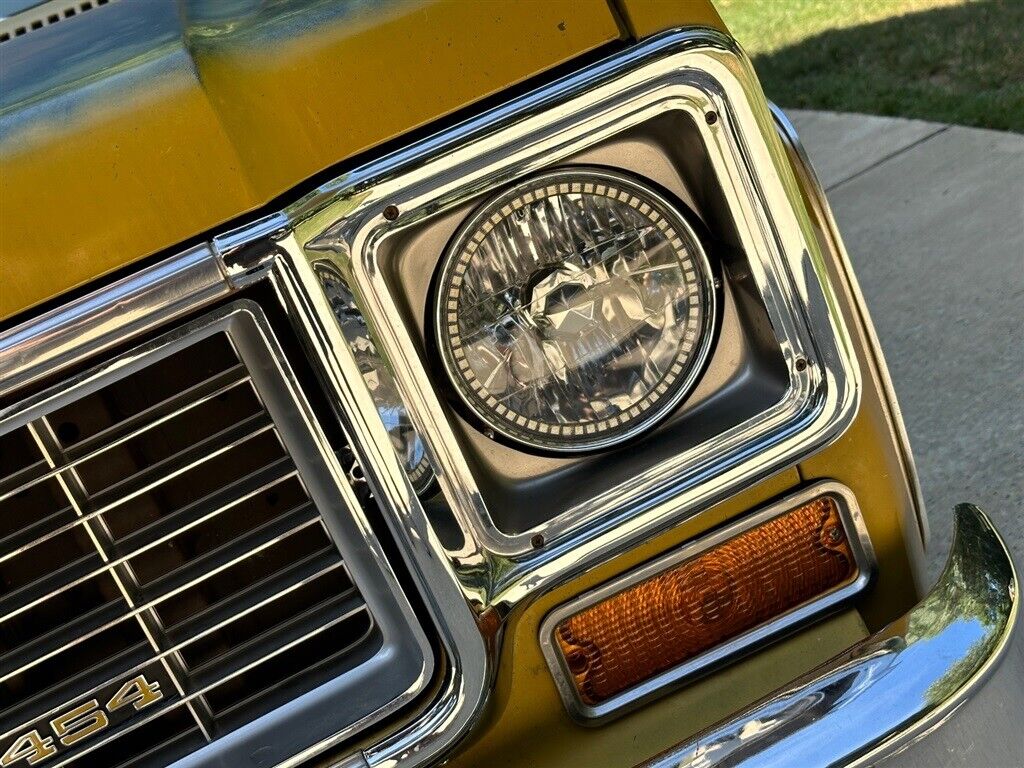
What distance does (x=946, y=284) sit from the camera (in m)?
3.36

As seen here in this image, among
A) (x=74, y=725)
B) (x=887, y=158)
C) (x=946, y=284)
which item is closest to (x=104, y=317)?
(x=74, y=725)

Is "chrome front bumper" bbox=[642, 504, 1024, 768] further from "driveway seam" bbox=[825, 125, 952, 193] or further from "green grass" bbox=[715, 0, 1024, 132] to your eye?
"green grass" bbox=[715, 0, 1024, 132]

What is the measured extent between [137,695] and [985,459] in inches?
79.7

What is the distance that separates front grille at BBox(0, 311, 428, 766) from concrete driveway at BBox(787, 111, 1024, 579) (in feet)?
4.95

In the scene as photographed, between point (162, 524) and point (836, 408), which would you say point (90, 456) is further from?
point (836, 408)

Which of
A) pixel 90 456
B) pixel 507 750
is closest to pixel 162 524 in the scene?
pixel 90 456

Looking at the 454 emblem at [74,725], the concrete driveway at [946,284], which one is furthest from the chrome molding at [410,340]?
the concrete driveway at [946,284]

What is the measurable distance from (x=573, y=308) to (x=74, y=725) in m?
0.81

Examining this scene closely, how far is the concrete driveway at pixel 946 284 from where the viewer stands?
265 centimetres

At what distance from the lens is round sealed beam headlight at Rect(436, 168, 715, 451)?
1.37 meters

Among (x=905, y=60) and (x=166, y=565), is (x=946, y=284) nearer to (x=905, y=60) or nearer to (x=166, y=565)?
(x=905, y=60)

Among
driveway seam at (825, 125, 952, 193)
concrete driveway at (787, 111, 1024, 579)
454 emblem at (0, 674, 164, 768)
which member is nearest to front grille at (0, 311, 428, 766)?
454 emblem at (0, 674, 164, 768)

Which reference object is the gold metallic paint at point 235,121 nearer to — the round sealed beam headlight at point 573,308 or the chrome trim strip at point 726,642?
the round sealed beam headlight at point 573,308

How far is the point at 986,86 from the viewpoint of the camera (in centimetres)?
456
